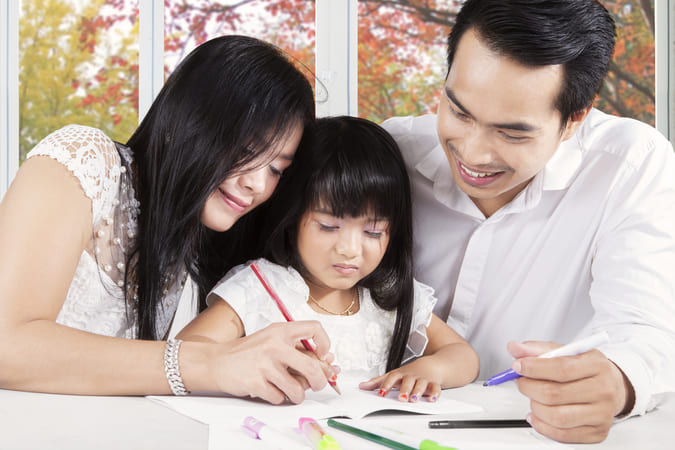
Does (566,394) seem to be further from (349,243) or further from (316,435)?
(349,243)

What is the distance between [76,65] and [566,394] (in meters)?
2.37

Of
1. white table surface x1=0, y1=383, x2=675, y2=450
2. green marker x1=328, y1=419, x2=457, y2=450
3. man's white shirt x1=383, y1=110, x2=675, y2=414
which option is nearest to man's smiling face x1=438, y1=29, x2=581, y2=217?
man's white shirt x1=383, y1=110, x2=675, y2=414

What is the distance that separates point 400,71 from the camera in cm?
271

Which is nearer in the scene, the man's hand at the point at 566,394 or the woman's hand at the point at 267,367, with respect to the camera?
the man's hand at the point at 566,394

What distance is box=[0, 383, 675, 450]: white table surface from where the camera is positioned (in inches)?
30.8

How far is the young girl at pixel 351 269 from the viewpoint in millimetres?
1399

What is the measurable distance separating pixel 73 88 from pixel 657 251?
87.6 inches

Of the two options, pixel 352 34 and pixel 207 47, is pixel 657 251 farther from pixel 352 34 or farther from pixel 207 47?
pixel 352 34

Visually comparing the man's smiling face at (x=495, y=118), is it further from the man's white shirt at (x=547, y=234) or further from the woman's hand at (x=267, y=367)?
the woman's hand at (x=267, y=367)

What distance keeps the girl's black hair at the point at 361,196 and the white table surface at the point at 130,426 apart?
0.49 metres

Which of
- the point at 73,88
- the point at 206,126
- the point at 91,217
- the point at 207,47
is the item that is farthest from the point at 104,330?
the point at 73,88

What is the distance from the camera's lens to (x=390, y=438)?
0.79m

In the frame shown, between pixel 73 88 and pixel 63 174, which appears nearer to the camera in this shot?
pixel 63 174

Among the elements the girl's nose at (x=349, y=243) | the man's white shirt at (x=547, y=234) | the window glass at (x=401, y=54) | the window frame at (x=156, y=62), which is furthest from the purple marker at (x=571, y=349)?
the window glass at (x=401, y=54)
